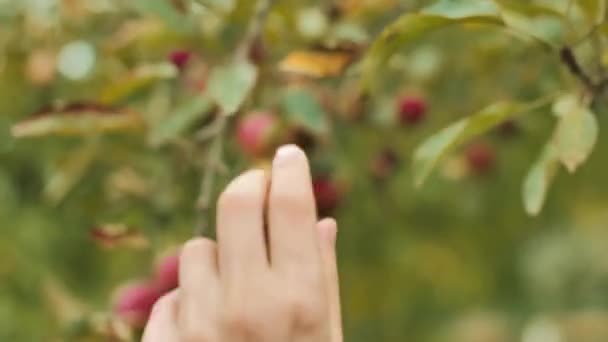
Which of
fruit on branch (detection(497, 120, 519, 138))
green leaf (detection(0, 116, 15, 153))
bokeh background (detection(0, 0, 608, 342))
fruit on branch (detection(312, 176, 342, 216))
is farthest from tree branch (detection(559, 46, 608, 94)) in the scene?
fruit on branch (detection(497, 120, 519, 138))

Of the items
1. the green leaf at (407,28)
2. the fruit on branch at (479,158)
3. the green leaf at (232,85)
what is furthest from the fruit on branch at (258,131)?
the fruit on branch at (479,158)

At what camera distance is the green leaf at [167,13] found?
1055 millimetres

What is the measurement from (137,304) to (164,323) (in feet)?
1.06

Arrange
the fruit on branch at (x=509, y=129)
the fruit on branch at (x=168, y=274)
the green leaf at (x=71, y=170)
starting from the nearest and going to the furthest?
the fruit on branch at (x=168, y=274) → the green leaf at (x=71, y=170) → the fruit on branch at (x=509, y=129)

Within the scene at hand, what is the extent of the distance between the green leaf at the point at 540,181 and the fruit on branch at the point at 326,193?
1.42 ft

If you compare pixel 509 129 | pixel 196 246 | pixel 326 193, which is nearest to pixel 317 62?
pixel 326 193

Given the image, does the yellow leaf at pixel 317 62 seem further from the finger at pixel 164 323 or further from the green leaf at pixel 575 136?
the finger at pixel 164 323

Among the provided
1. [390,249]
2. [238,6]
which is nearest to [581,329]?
[390,249]

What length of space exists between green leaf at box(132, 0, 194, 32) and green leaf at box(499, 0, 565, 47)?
1.05ft

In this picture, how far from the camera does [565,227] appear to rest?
2.13m

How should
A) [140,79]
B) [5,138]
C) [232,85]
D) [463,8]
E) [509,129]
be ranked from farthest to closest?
[509,129], [5,138], [140,79], [232,85], [463,8]

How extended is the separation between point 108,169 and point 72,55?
0.40 ft

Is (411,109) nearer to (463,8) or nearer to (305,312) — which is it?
(463,8)

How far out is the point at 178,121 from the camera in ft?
3.49
